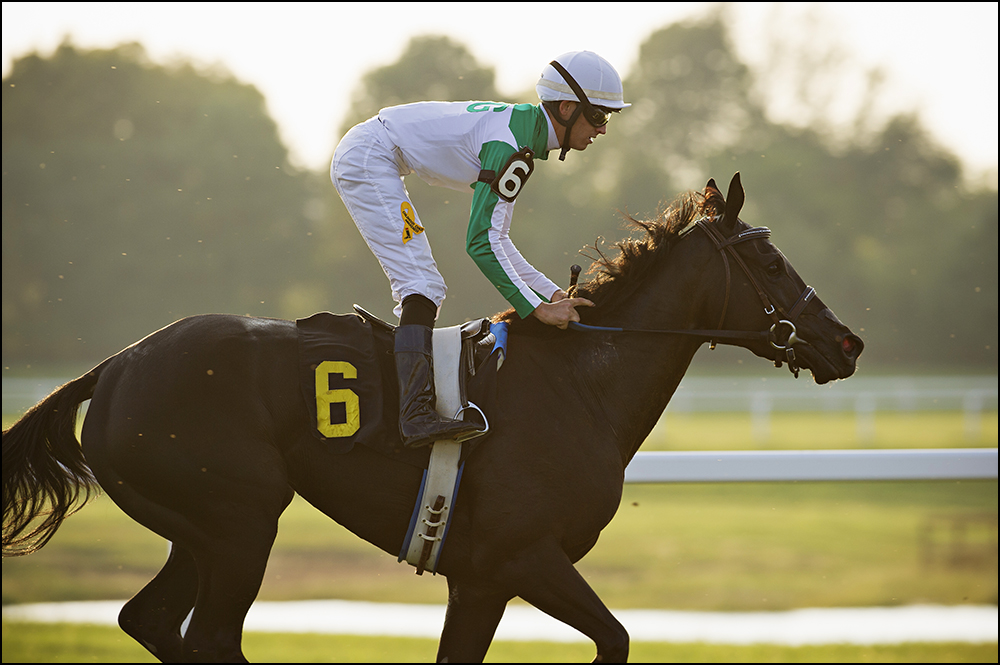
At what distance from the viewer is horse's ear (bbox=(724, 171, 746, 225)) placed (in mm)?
2775

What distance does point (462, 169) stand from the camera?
8.98 feet

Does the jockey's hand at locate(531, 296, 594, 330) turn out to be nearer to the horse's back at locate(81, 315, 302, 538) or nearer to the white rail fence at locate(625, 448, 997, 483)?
the horse's back at locate(81, 315, 302, 538)

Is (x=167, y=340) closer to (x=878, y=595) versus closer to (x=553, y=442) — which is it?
(x=553, y=442)

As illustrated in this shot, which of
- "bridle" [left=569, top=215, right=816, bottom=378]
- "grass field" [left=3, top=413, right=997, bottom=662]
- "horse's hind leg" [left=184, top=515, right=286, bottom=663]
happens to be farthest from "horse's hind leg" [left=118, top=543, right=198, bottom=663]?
"grass field" [left=3, top=413, right=997, bottom=662]

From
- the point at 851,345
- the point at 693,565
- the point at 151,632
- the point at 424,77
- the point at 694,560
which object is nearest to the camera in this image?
the point at 151,632

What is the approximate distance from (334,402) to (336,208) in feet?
85.0

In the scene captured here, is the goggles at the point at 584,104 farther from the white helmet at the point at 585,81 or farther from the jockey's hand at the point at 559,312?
the jockey's hand at the point at 559,312

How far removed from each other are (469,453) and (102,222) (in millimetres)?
25777

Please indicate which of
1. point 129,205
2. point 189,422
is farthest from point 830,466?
point 129,205

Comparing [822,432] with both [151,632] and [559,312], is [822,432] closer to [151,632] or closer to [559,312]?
[559,312]

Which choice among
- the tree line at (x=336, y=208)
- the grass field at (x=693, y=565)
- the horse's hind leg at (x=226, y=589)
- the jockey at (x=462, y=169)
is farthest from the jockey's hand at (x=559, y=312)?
the tree line at (x=336, y=208)

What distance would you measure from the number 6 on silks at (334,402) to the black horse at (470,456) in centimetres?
6

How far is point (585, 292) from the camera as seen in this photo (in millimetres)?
2871

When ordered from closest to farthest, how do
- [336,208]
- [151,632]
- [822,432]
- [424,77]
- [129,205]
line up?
[151,632] → [822,432] → [129,205] → [336,208] → [424,77]
